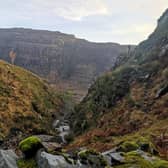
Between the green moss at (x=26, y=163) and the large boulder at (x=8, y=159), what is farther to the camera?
the green moss at (x=26, y=163)

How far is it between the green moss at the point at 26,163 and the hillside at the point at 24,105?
75158 millimetres

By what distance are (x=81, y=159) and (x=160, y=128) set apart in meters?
35.7

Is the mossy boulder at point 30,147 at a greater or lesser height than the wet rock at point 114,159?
greater

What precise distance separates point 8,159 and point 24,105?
104891mm

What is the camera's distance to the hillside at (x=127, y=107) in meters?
67.6

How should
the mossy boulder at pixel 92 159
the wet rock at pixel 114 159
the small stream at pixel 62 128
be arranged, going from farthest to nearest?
1. the small stream at pixel 62 128
2. the wet rock at pixel 114 159
3. the mossy boulder at pixel 92 159

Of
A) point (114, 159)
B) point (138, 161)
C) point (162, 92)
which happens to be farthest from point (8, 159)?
point (162, 92)

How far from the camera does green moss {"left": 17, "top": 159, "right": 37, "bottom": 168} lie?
78.4 feet

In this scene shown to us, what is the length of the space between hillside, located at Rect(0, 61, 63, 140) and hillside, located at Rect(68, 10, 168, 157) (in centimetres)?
1260

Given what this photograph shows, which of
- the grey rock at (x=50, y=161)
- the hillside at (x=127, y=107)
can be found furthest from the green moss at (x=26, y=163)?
the hillside at (x=127, y=107)

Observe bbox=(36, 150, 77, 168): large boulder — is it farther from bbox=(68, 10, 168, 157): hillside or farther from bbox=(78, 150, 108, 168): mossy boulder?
bbox=(68, 10, 168, 157): hillside

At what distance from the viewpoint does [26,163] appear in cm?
2430

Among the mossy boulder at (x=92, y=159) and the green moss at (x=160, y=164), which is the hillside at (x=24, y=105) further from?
A: the green moss at (x=160, y=164)

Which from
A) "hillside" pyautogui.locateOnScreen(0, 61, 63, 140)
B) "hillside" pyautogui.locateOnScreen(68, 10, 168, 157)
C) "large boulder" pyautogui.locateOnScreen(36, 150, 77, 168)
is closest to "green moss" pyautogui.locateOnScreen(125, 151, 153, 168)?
"large boulder" pyautogui.locateOnScreen(36, 150, 77, 168)
